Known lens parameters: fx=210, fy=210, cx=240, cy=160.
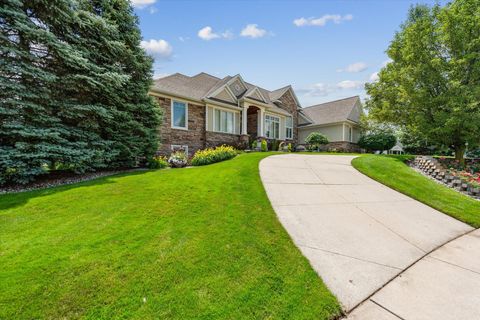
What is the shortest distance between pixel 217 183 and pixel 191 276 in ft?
11.4

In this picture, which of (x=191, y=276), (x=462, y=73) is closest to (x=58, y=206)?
(x=191, y=276)

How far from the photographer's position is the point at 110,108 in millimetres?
7812

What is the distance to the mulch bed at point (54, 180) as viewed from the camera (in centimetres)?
581

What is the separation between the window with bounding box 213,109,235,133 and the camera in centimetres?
1490

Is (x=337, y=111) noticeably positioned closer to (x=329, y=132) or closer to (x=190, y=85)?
(x=329, y=132)

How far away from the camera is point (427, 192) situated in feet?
22.0

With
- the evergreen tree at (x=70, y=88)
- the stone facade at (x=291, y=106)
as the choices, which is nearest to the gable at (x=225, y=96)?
the evergreen tree at (x=70, y=88)

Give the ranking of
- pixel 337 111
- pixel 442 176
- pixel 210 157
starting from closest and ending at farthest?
A: 1. pixel 442 176
2. pixel 210 157
3. pixel 337 111

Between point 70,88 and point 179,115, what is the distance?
6.32m

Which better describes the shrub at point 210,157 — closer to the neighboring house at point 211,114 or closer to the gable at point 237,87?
the neighboring house at point 211,114

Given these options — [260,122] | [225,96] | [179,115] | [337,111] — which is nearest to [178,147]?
[179,115]

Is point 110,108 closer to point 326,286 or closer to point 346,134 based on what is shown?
point 326,286

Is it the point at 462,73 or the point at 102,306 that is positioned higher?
the point at 462,73

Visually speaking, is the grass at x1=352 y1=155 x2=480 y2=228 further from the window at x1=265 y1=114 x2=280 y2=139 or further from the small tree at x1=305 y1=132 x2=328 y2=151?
the small tree at x1=305 y1=132 x2=328 y2=151
